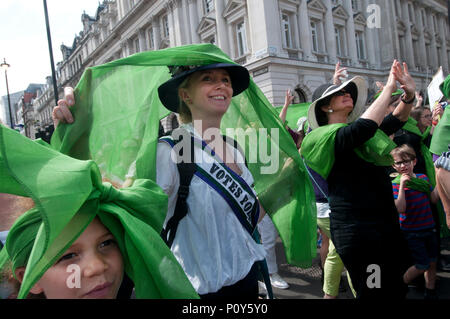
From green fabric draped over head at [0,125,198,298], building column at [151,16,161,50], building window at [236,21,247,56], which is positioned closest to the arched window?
building window at [236,21,247,56]

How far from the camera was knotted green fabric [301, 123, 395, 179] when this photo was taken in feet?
6.36

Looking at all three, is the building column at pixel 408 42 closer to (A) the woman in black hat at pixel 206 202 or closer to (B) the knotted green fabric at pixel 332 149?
(B) the knotted green fabric at pixel 332 149

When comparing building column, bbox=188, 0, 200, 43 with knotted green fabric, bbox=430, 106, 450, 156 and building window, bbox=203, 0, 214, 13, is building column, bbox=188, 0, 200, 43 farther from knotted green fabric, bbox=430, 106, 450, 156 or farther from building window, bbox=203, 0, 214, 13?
knotted green fabric, bbox=430, 106, 450, 156

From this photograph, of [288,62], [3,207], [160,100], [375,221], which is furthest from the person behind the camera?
[288,62]

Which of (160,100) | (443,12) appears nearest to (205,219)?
(160,100)

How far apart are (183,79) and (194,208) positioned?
1.95ft

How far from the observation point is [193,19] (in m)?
20.5

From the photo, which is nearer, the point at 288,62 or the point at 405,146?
the point at 405,146

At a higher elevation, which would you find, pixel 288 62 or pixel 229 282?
pixel 288 62

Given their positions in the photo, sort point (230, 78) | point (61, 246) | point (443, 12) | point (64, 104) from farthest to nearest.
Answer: point (443, 12) → point (230, 78) → point (64, 104) → point (61, 246)

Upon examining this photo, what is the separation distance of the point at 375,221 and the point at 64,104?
5.96 ft

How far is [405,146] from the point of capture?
3020 mm

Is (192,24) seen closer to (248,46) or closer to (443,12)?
(248,46)

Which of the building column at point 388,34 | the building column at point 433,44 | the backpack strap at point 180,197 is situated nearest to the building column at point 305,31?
the building column at point 388,34
